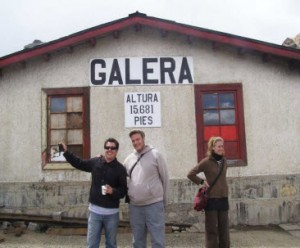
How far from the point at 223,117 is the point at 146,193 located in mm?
4556

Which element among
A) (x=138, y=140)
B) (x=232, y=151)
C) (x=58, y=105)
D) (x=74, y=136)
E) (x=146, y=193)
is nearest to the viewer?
(x=146, y=193)

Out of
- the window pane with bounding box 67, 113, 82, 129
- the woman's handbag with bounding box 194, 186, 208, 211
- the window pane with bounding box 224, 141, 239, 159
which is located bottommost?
the woman's handbag with bounding box 194, 186, 208, 211

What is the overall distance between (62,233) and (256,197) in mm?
4241

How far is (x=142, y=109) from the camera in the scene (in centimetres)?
886

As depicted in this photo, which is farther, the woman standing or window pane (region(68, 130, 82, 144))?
window pane (region(68, 130, 82, 144))

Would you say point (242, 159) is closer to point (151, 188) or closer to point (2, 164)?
point (151, 188)

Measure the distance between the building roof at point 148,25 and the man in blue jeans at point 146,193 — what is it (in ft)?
14.6

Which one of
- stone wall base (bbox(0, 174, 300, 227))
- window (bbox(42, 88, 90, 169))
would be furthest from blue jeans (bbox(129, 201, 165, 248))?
window (bbox(42, 88, 90, 169))

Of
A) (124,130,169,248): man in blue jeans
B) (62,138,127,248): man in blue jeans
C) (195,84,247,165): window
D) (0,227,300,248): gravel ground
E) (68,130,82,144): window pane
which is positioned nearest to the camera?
(62,138,127,248): man in blue jeans

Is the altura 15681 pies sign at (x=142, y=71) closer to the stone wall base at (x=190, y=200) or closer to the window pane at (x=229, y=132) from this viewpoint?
the window pane at (x=229, y=132)

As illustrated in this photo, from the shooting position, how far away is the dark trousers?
5.30 m

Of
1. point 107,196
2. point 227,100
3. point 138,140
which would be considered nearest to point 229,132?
Result: point 227,100

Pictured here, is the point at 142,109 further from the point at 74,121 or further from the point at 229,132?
the point at 229,132

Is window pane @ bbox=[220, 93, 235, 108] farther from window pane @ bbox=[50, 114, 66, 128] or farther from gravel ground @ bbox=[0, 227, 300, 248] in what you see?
window pane @ bbox=[50, 114, 66, 128]
